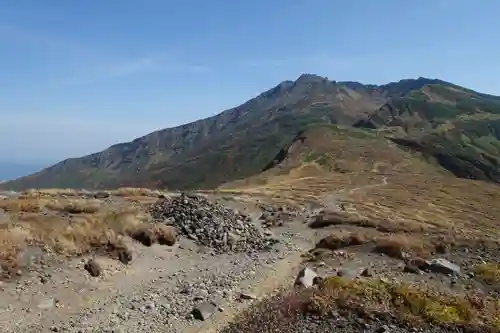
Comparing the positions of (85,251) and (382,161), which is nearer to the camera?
(85,251)

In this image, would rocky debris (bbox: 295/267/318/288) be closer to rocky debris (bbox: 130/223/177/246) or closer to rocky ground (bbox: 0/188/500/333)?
rocky ground (bbox: 0/188/500/333)

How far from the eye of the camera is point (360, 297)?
1471 centimetres

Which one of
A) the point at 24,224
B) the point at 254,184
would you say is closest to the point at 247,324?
the point at 24,224

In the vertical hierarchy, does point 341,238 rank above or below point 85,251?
below

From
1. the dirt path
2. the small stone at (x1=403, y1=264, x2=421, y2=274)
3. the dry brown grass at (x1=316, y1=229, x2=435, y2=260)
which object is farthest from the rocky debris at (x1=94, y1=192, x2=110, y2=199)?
the small stone at (x1=403, y1=264, x2=421, y2=274)

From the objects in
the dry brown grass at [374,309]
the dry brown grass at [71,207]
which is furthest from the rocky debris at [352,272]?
the dry brown grass at [71,207]

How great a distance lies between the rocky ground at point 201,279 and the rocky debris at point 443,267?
4 cm

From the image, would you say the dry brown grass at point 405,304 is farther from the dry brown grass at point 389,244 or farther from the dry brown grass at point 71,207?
the dry brown grass at point 71,207

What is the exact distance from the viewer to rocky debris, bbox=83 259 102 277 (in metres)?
18.7

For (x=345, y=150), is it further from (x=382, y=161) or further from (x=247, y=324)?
(x=247, y=324)

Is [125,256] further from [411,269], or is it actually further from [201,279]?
[411,269]

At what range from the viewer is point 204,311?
1658 centimetres

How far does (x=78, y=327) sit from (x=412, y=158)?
166 m

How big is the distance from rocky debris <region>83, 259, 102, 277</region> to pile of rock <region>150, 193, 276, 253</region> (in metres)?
7.88
